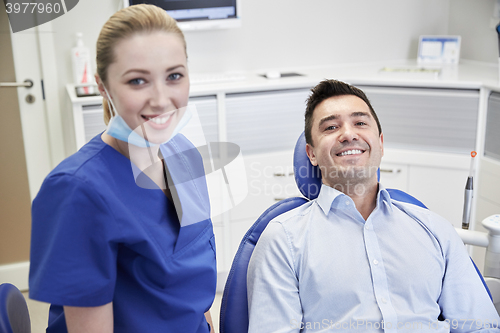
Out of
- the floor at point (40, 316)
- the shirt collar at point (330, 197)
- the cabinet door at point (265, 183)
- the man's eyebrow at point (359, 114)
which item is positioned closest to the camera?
the shirt collar at point (330, 197)

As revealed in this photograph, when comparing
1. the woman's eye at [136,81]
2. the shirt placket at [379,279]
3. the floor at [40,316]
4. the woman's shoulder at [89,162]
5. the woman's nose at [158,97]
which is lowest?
the floor at [40,316]

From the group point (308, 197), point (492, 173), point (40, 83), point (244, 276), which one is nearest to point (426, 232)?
point (308, 197)

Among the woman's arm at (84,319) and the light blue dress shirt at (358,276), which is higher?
the woman's arm at (84,319)

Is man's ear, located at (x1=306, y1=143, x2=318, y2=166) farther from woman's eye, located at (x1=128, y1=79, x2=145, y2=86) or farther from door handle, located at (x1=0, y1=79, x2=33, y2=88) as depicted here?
door handle, located at (x1=0, y1=79, x2=33, y2=88)

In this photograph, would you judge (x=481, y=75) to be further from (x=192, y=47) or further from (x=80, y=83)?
(x=80, y=83)

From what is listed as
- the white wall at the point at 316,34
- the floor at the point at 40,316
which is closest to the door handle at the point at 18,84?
the white wall at the point at 316,34

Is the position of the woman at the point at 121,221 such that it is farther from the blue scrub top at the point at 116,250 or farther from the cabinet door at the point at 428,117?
the cabinet door at the point at 428,117

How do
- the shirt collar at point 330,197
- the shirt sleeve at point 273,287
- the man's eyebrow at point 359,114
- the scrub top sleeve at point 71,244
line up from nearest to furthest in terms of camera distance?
1. the scrub top sleeve at point 71,244
2. the shirt sleeve at point 273,287
3. the shirt collar at point 330,197
4. the man's eyebrow at point 359,114

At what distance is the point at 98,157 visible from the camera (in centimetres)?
95

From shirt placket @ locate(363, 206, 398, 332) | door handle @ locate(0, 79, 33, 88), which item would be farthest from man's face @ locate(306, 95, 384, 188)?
door handle @ locate(0, 79, 33, 88)

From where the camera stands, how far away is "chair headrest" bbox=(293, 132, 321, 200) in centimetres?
146

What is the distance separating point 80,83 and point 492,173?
2171mm

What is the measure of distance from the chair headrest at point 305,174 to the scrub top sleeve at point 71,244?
71cm

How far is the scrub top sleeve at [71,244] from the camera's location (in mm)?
845
